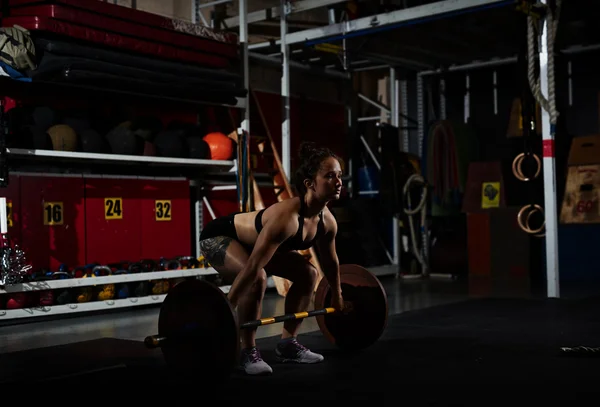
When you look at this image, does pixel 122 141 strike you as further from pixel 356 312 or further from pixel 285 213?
pixel 285 213

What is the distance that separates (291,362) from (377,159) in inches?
256

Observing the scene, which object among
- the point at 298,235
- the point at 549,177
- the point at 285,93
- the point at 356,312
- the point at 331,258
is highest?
the point at 285,93

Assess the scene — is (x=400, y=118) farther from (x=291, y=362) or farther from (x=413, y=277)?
(x=291, y=362)

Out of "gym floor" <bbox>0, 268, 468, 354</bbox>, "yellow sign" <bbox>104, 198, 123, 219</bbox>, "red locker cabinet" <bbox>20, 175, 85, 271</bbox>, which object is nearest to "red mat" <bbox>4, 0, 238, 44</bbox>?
"red locker cabinet" <bbox>20, 175, 85, 271</bbox>

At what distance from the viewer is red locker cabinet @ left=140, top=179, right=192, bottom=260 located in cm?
723

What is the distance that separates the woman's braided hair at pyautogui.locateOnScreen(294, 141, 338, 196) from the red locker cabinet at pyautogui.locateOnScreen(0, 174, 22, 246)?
3235 mm

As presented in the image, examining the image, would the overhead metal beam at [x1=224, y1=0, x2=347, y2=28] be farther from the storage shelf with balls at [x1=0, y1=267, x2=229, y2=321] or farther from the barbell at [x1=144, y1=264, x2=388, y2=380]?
the barbell at [x1=144, y1=264, x2=388, y2=380]

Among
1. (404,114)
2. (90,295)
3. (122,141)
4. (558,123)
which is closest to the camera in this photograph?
(90,295)

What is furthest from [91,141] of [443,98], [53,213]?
[443,98]

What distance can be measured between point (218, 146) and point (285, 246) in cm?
381

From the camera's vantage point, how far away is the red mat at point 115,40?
6.13 m

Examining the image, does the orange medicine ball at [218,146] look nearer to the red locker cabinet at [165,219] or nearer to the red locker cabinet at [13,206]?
the red locker cabinet at [165,219]

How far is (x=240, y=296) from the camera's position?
3.60 meters

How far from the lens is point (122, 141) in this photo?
660 centimetres
